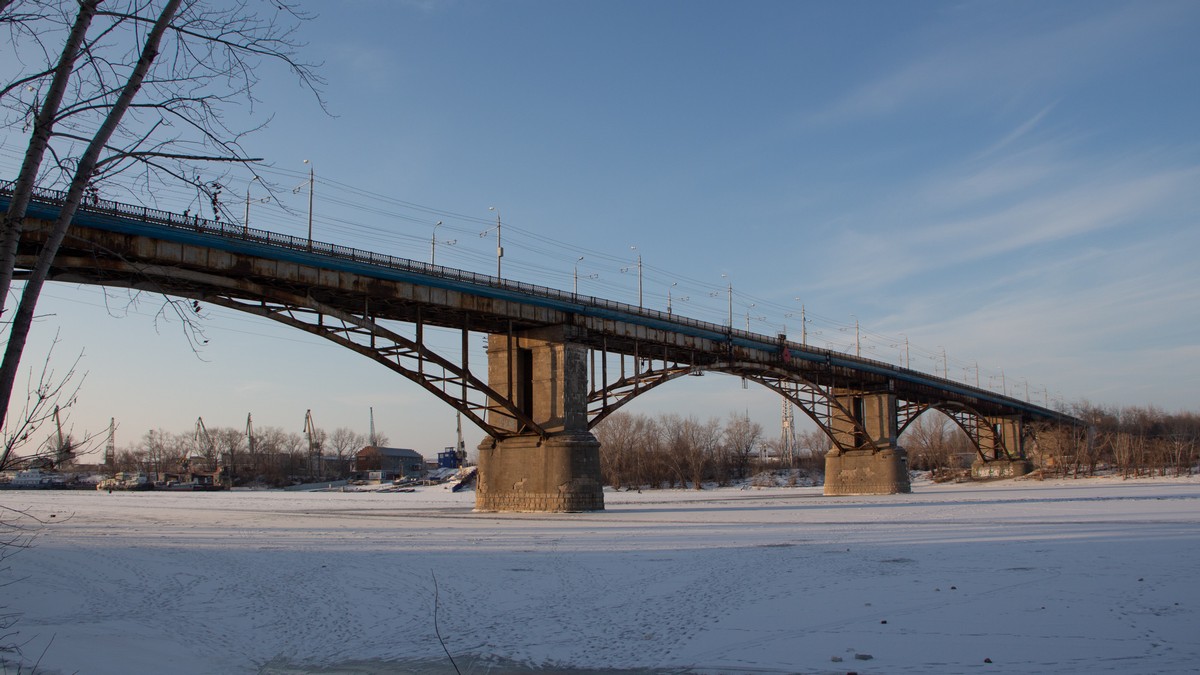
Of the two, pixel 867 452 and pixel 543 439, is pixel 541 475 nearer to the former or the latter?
pixel 543 439

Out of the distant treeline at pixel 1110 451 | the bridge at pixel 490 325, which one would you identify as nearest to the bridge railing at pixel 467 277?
the bridge at pixel 490 325

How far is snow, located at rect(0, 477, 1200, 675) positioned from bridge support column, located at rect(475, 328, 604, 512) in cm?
1472

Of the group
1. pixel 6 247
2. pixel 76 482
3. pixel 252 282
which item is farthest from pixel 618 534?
pixel 76 482

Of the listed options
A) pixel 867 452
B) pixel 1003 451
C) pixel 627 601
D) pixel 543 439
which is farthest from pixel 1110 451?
pixel 627 601

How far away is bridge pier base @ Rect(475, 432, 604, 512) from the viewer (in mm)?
43688

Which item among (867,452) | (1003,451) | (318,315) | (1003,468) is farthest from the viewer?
(1003,451)

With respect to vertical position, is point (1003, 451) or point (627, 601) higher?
point (1003, 451)

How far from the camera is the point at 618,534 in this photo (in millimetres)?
29953

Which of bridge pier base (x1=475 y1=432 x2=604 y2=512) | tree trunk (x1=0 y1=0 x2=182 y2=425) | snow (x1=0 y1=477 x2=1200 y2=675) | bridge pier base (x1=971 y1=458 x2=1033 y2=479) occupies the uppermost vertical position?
tree trunk (x1=0 y1=0 x2=182 y2=425)

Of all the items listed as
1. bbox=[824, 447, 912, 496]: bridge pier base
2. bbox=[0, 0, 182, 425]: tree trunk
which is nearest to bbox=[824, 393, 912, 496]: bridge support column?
bbox=[824, 447, 912, 496]: bridge pier base

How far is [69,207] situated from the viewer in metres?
6.77

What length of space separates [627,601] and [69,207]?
40.3ft

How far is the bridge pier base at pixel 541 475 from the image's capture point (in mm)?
43688

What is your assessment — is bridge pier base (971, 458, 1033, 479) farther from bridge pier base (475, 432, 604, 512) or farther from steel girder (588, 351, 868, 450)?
bridge pier base (475, 432, 604, 512)
